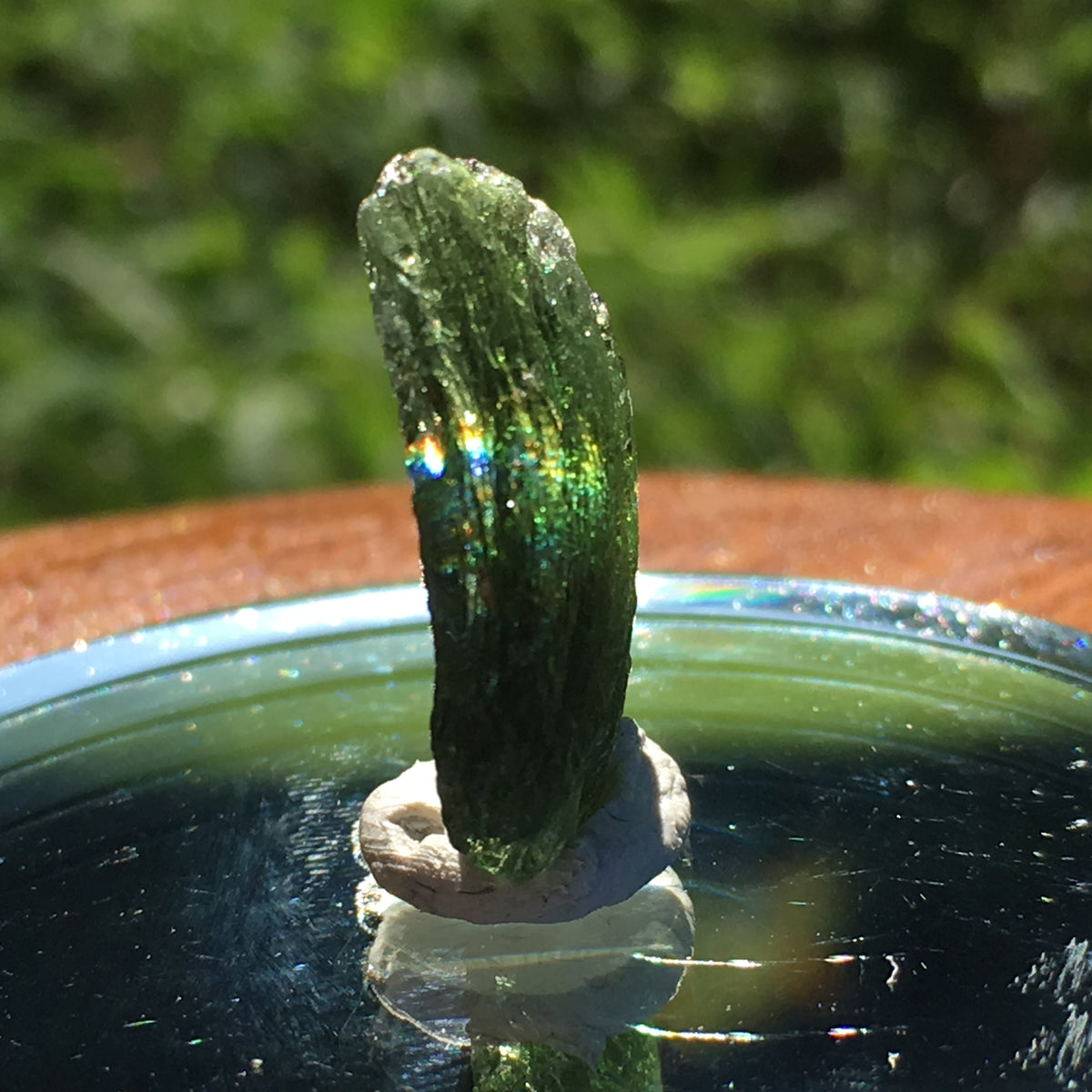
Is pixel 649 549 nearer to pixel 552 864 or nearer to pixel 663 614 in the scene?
pixel 663 614

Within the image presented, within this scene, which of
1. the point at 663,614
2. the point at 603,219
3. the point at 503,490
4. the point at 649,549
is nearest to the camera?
the point at 503,490

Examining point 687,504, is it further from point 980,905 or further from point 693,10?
point 693,10

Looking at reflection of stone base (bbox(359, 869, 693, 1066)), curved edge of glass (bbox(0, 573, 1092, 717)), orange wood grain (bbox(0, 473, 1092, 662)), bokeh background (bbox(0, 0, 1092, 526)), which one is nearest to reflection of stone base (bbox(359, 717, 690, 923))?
reflection of stone base (bbox(359, 869, 693, 1066))

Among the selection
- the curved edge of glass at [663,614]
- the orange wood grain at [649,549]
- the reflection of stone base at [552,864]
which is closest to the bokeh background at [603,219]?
the orange wood grain at [649,549]

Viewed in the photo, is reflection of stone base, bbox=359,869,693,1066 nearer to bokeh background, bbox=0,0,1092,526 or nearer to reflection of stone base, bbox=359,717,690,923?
reflection of stone base, bbox=359,717,690,923

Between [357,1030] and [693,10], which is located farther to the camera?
[693,10]

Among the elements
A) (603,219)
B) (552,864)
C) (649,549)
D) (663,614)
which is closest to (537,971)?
(552,864)

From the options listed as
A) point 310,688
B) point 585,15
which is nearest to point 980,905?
point 310,688

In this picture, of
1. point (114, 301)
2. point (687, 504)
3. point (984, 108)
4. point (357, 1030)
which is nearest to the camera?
point (357, 1030)
